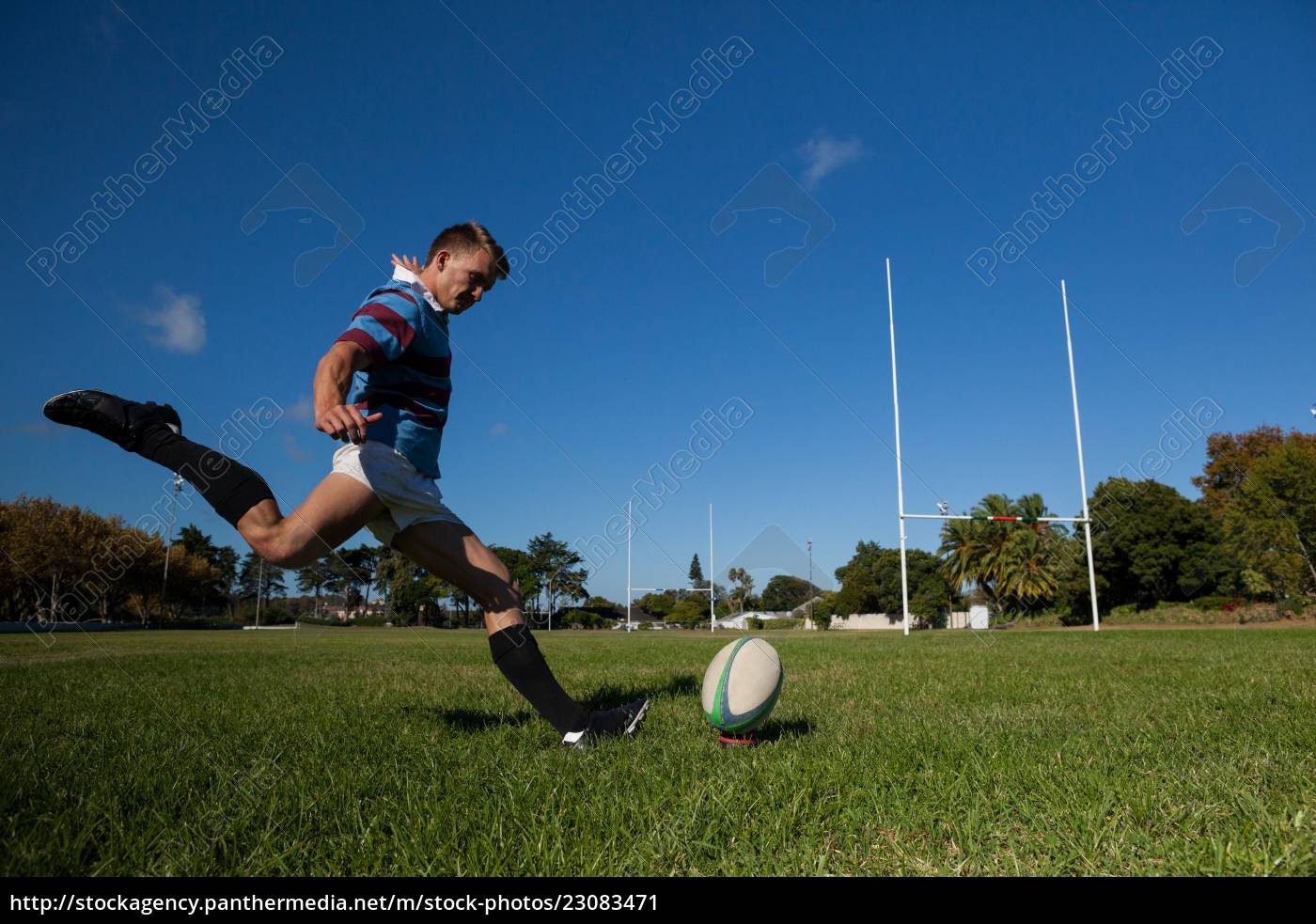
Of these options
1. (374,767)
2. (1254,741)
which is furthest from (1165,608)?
(374,767)

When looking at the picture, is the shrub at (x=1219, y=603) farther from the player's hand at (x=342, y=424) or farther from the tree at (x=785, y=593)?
the player's hand at (x=342, y=424)

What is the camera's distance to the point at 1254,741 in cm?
332

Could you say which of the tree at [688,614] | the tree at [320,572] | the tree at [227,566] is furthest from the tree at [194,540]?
the tree at [320,572]

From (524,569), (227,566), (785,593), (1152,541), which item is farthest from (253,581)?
(1152,541)

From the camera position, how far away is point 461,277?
3.62 metres

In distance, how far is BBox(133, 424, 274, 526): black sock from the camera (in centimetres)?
307

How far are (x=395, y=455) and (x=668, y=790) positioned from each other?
188cm

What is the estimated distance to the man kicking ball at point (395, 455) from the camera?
3.10m

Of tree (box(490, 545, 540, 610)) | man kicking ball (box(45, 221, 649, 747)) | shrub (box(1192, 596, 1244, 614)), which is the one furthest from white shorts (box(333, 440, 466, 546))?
tree (box(490, 545, 540, 610))

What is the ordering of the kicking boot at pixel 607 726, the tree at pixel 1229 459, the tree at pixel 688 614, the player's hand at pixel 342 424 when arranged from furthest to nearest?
the tree at pixel 688 614 < the tree at pixel 1229 459 < the kicking boot at pixel 607 726 < the player's hand at pixel 342 424

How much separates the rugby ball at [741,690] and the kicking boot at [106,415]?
2.84 meters
